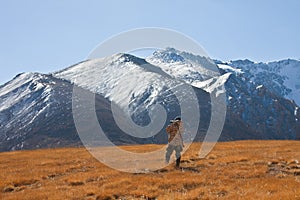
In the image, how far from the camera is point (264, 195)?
15406 mm

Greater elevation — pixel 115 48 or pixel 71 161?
pixel 115 48

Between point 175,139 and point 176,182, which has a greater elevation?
point 175,139

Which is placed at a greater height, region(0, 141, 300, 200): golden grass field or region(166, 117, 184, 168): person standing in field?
region(166, 117, 184, 168): person standing in field

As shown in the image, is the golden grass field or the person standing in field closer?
the golden grass field

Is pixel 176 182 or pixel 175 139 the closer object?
pixel 176 182

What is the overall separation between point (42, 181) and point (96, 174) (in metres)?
3.19

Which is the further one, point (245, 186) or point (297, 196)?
point (245, 186)

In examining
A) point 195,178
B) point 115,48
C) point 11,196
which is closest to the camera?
point 11,196

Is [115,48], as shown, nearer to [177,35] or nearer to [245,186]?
[177,35]

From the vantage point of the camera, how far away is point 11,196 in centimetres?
1892

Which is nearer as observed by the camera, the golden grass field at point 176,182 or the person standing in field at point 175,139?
the golden grass field at point 176,182

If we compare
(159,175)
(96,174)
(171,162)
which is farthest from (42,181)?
(171,162)

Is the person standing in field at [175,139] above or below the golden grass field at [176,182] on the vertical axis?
above

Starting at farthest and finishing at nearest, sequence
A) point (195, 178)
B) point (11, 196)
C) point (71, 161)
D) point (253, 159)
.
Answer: point (71, 161)
point (253, 159)
point (195, 178)
point (11, 196)
